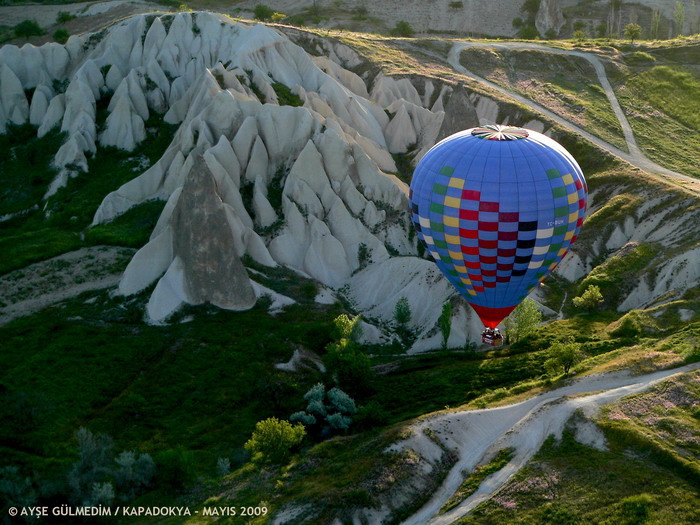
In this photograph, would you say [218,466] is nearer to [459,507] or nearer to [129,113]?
[459,507]

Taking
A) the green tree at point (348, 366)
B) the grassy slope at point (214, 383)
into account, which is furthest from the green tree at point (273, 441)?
the green tree at point (348, 366)

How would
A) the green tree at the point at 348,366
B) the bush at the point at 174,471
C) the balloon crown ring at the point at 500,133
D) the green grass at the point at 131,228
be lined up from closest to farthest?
the bush at the point at 174,471 < the balloon crown ring at the point at 500,133 < the green tree at the point at 348,366 < the green grass at the point at 131,228

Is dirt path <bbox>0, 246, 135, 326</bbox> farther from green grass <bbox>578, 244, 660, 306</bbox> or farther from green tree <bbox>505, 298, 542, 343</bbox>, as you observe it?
green grass <bbox>578, 244, 660, 306</bbox>

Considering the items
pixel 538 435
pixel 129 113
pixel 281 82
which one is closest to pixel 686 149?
pixel 281 82

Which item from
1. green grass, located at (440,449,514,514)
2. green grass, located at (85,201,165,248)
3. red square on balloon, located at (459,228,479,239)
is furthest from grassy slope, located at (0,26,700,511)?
red square on balloon, located at (459,228,479,239)

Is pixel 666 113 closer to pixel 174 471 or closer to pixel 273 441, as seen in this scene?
pixel 273 441

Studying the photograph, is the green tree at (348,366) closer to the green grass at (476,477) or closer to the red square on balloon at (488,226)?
the red square on balloon at (488,226)
